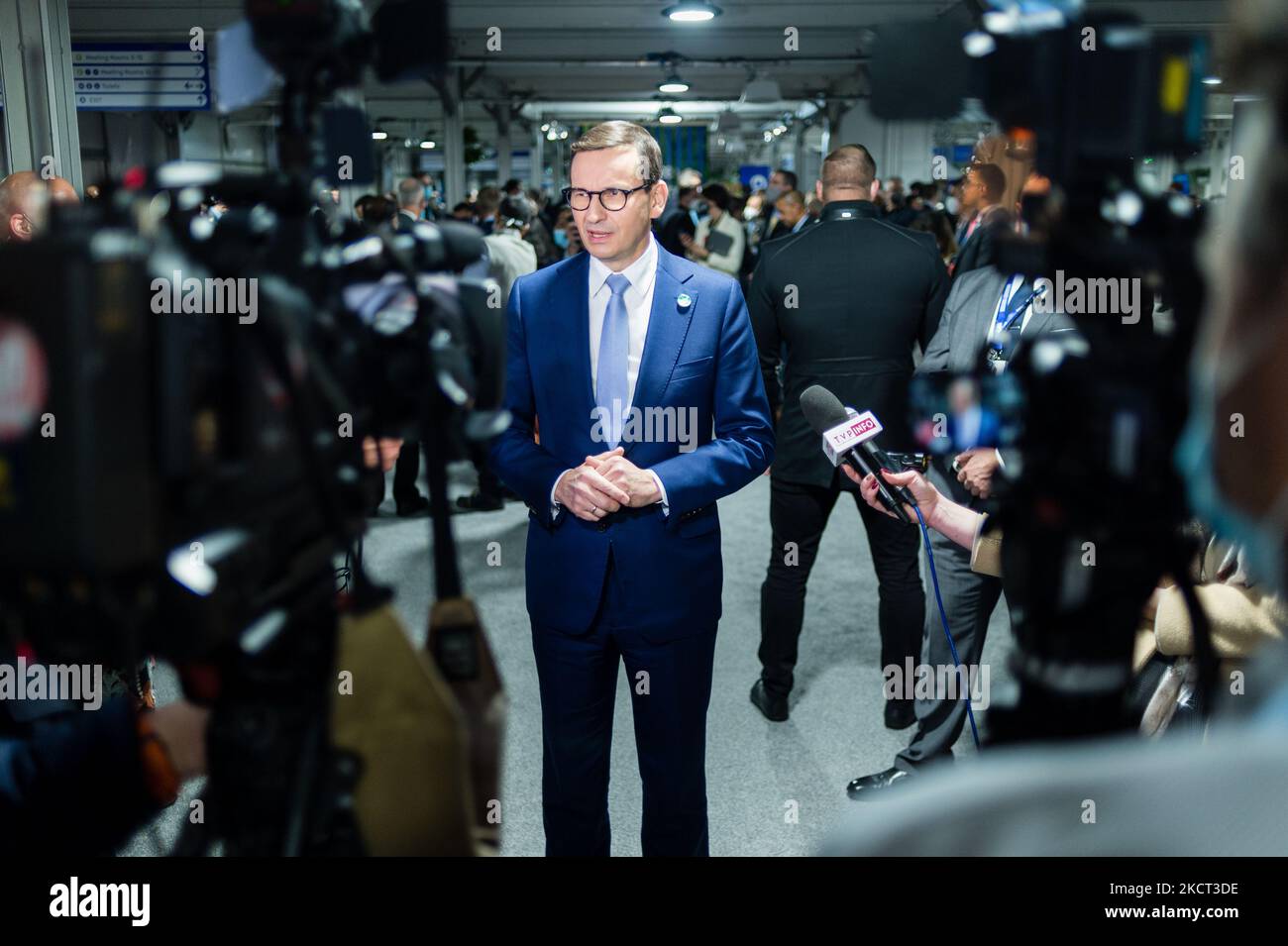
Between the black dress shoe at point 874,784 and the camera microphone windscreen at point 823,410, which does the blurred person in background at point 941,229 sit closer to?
the black dress shoe at point 874,784

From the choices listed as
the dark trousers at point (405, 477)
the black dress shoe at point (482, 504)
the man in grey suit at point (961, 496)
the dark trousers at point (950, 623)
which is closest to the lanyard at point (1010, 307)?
the man in grey suit at point (961, 496)

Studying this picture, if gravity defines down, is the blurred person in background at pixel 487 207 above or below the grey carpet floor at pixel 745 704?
above

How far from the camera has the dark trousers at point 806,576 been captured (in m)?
3.09

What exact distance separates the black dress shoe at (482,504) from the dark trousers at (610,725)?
3597 mm

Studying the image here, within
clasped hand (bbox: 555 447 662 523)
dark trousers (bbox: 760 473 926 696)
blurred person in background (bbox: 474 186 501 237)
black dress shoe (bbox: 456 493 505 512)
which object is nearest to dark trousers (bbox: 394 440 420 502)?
black dress shoe (bbox: 456 493 505 512)

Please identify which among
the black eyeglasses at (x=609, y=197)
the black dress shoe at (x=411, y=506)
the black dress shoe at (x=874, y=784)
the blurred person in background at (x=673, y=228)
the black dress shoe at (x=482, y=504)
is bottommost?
the black dress shoe at (x=874, y=784)

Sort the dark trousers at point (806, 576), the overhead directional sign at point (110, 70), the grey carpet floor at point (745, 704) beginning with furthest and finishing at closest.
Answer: the overhead directional sign at point (110, 70)
the dark trousers at point (806, 576)
the grey carpet floor at point (745, 704)

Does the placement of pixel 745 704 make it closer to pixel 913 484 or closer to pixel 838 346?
pixel 838 346

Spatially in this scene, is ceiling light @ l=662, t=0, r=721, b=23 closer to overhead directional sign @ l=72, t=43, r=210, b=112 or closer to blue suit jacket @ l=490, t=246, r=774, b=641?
overhead directional sign @ l=72, t=43, r=210, b=112

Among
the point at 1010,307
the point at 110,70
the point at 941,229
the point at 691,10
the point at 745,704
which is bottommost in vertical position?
the point at 745,704

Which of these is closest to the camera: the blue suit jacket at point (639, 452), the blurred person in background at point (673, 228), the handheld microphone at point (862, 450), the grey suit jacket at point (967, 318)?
the handheld microphone at point (862, 450)

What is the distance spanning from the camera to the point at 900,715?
3.11 m

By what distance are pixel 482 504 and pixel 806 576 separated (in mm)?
2729

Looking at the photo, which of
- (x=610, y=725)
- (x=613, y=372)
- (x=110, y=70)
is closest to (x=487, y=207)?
(x=110, y=70)
